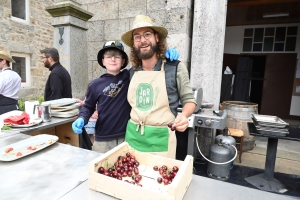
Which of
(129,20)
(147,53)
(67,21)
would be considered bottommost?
(147,53)

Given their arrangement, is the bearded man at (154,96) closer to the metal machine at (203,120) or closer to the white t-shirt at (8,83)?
the metal machine at (203,120)

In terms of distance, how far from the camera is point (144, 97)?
1684 millimetres

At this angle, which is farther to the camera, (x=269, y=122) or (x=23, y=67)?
(x=23, y=67)

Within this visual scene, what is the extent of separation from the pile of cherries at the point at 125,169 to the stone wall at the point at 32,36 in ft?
24.5

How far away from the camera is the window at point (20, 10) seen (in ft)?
24.0

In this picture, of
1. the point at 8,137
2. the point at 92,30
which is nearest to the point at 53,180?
the point at 8,137

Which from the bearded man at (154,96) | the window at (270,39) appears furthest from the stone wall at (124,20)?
the window at (270,39)

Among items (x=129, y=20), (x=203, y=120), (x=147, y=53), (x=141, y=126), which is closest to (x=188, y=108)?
(x=141, y=126)

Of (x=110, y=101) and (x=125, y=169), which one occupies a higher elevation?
(x=110, y=101)

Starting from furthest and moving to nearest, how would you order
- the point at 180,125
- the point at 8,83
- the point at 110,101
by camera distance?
the point at 8,83 → the point at 110,101 → the point at 180,125

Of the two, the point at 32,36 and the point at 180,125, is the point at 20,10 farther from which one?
the point at 180,125

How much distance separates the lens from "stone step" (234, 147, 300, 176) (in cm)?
338

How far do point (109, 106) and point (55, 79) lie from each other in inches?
67.4

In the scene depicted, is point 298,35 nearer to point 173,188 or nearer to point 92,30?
point 92,30
